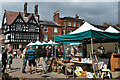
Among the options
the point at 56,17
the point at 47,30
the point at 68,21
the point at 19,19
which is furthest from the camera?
the point at 68,21

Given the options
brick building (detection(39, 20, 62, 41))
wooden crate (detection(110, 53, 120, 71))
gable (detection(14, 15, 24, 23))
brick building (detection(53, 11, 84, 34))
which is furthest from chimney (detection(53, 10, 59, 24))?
wooden crate (detection(110, 53, 120, 71))

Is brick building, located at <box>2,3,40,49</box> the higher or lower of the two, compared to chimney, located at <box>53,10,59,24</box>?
lower

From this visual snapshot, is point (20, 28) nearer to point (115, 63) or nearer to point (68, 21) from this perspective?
point (68, 21)

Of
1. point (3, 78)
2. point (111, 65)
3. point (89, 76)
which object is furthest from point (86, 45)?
point (3, 78)

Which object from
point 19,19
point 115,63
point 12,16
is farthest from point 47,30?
point 115,63

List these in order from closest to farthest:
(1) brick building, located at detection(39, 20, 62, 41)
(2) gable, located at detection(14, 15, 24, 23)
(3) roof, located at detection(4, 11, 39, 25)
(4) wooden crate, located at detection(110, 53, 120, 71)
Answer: (4) wooden crate, located at detection(110, 53, 120, 71)
(3) roof, located at detection(4, 11, 39, 25)
(2) gable, located at detection(14, 15, 24, 23)
(1) brick building, located at detection(39, 20, 62, 41)

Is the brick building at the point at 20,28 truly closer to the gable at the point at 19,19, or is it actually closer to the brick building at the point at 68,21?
the gable at the point at 19,19

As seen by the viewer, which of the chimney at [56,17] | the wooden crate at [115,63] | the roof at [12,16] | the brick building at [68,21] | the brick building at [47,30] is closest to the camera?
the wooden crate at [115,63]

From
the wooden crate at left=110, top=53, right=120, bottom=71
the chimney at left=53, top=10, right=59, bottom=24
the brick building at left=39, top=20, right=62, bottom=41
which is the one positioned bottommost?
the wooden crate at left=110, top=53, right=120, bottom=71

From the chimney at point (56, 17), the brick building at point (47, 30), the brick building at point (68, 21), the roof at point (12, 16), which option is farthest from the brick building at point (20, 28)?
the brick building at point (68, 21)

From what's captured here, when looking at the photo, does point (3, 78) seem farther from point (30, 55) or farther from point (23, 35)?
point (23, 35)

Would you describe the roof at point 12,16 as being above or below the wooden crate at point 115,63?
above

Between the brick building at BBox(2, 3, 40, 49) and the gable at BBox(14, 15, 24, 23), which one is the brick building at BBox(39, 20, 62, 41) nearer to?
the brick building at BBox(2, 3, 40, 49)

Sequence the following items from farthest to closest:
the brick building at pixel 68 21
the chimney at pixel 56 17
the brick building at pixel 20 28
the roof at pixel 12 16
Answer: the brick building at pixel 68 21
the chimney at pixel 56 17
the roof at pixel 12 16
the brick building at pixel 20 28
